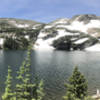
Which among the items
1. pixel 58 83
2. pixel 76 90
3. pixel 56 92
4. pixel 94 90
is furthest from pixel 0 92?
pixel 94 90

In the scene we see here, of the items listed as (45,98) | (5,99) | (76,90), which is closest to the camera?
(5,99)

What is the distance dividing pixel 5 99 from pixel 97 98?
72.9 feet

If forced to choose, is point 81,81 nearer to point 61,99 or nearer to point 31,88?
point 31,88

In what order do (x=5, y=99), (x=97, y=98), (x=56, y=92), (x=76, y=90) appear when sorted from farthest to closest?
1. (x=56, y=92)
2. (x=97, y=98)
3. (x=76, y=90)
4. (x=5, y=99)

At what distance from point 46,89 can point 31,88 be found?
2314 cm

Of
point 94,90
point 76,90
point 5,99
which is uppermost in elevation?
point 5,99

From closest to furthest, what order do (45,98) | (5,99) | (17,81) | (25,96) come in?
1. (5,99)
2. (25,96)
3. (45,98)
4. (17,81)

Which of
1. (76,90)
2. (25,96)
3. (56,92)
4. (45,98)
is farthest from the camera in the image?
(56,92)

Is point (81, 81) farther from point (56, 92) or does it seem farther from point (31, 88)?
point (56, 92)

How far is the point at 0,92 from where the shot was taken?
121 feet

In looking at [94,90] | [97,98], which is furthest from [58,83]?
[97,98]

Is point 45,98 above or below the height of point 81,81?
below

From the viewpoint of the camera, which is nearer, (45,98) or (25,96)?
(25,96)

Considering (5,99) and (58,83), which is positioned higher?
(5,99)
